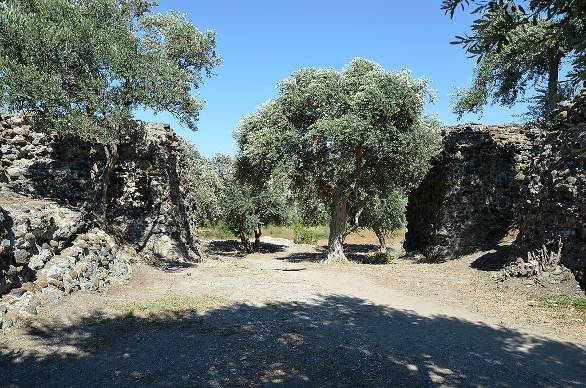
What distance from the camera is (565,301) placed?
8.70 metres

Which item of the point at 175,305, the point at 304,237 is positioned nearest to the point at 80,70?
the point at 175,305

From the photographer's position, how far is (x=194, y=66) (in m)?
19.5

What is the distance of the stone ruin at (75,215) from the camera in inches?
304

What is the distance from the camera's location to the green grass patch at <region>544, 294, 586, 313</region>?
835cm

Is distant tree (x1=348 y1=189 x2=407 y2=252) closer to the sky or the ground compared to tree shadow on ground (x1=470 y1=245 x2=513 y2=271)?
closer to the sky

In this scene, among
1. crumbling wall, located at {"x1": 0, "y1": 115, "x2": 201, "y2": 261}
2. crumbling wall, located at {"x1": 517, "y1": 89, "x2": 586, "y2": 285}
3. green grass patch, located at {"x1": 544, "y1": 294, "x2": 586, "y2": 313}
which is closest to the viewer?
green grass patch, located at {"x1": 544, "y1": 294, "x2": 586, "y2": 313}

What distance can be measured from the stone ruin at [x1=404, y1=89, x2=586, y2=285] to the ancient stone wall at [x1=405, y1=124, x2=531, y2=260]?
3cm

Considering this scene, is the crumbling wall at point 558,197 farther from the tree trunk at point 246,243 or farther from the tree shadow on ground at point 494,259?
the tree trunk at point 246,243

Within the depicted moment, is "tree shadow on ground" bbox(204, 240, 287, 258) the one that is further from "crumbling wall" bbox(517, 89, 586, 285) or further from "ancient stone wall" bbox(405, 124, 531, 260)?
"crumbling wall" bbox(517, 89, 586, 285)

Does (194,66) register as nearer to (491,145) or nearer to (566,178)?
(491,145)

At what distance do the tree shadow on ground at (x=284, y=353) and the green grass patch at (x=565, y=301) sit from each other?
2.17 m

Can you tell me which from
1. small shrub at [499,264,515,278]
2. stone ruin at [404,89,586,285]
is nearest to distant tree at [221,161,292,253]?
stone ruin at [404,89,586,285]

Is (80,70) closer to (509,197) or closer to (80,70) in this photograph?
(80,70)

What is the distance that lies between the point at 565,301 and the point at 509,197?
8.62m
